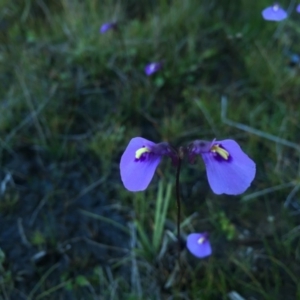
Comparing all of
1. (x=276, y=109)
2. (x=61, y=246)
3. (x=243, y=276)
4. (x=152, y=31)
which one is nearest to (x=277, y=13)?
(x=276, y=109)

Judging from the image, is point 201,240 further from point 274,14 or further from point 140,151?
point 274,14

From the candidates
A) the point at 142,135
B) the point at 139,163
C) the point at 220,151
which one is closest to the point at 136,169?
the point at 139,163

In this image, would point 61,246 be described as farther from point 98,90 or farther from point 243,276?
point 98,90

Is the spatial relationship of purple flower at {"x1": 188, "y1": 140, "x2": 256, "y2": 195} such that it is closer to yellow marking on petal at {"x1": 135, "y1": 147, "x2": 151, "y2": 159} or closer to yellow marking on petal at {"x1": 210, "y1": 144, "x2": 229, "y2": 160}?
yellow marking on petal at {"x1": 210, "y1": 144, "x2": 229, "y2": 160}

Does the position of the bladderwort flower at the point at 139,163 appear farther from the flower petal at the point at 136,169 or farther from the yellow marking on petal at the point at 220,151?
the yellow marking on petal at the point at 220,151

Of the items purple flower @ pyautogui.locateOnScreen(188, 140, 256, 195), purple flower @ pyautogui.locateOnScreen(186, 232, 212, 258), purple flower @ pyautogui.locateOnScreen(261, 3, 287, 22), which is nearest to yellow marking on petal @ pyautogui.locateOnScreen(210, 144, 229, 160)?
purple flower @ pyautogui.locateOnScreen(188, 140, 256, 195)

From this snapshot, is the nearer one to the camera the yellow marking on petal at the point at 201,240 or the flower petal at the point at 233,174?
the flower petal at the point at 233,174

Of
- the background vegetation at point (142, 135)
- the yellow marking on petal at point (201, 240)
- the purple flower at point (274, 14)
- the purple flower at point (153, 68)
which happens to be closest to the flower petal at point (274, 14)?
the purple flower at point (274, 14)
